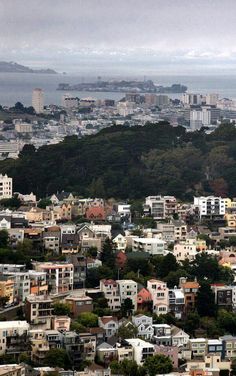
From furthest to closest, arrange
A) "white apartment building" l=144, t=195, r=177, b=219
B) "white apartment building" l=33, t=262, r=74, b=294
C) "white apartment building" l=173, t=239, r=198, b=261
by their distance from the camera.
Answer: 1. "white apartment building" l=144, t=195, r=177, b=219
2. "white apartment building" l=173, t=239, r=198, b=261
3. "white apartment building" l=33, t=262, r=74, b=294

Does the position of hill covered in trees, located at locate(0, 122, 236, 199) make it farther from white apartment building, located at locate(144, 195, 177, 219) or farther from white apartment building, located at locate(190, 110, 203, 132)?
white apartment building, located at locate(190, 110, 203, 132)

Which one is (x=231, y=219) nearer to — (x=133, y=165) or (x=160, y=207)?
(x=160, y=207)

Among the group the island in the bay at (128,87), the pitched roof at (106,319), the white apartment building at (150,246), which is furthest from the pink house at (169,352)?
the island in the bay at (128,87)

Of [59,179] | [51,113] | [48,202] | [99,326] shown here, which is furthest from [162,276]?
[51,113]

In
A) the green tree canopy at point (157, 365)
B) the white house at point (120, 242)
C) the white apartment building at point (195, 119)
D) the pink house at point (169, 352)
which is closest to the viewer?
the green tree canopy at point (157, 365)

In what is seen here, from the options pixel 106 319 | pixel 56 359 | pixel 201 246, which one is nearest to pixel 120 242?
pixel 201 246

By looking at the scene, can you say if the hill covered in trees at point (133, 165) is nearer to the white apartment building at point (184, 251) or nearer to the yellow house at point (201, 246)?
the yellow house at point (201, 246)

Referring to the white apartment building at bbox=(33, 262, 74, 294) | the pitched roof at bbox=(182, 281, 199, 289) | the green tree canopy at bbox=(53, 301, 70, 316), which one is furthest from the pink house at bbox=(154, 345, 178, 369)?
the white apartment building at bbox=(33, 262, 74, 294)

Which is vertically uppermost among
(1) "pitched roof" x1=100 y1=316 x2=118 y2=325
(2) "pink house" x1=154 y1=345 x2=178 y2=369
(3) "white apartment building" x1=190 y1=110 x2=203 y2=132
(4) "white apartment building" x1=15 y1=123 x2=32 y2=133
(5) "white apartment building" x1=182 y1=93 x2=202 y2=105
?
(1) "pitched roof" x1=100 y1=316 x2=118 y2=325

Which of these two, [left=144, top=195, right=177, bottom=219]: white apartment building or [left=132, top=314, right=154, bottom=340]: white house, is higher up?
[left=144, top=195, right=177, bottom=219]: white apartment building
